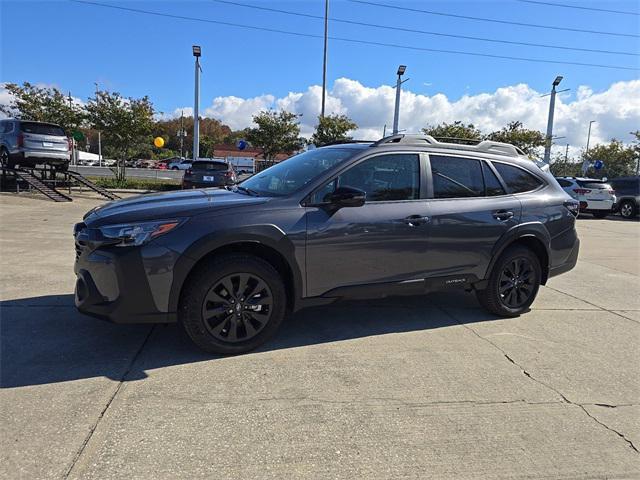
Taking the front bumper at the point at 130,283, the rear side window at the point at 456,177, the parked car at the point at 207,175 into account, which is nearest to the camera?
the front bumper at the point at 130,283

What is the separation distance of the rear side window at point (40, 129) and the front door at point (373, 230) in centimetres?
1592

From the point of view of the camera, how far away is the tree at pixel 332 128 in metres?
28.8

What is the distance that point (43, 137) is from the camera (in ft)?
54.2

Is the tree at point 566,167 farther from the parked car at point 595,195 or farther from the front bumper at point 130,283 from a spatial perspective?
the front bumper at point 130,283

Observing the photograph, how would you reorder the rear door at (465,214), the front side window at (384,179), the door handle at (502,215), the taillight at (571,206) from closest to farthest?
the front side window at (384,179)
the rear door at (465,214)
the door handle at (502,215)
the taillight at (571,206)

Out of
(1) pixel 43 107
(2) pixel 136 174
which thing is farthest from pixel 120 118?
(2) pixel 136 174

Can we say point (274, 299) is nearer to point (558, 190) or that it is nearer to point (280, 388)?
point (280, 388)

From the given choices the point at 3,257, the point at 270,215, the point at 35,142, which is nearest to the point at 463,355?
the point at 270,215

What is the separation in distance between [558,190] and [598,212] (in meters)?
16.9

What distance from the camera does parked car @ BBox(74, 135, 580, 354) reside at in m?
3.62

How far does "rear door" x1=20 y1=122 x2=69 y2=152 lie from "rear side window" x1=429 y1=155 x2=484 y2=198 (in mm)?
15992

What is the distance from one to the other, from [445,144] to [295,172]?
1.56m

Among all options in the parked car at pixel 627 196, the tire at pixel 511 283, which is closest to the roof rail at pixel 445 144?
the tire at pixel 511 283

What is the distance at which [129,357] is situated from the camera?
3811 millimetres
